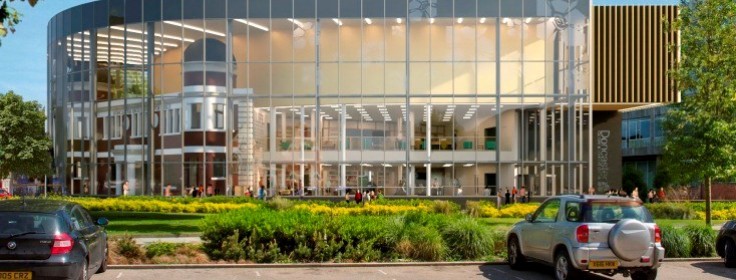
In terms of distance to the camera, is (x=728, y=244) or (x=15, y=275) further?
(x=728, y=244)

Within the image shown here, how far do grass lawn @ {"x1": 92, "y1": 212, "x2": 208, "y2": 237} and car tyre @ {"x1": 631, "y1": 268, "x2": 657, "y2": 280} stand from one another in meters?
10.7

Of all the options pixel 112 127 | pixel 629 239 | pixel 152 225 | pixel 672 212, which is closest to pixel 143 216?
pixel 152 225

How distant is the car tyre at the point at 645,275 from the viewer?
14.8 meters

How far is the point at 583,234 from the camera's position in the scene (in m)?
14.2

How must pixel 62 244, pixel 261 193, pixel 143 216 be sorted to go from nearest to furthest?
pixel 62 244 < pixel 143 216 < pixel 261 193

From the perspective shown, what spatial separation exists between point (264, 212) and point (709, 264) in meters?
9.37

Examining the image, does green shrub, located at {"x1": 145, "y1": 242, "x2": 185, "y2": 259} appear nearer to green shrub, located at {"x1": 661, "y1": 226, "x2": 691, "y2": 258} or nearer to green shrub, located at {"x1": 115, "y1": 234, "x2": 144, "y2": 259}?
green shrub, located at {"x1": 115, "y1": 234, "x2": 144, "y2": 259}

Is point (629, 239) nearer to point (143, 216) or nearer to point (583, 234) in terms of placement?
point (583, 234)

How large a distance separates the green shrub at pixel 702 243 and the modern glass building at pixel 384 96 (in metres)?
25.5

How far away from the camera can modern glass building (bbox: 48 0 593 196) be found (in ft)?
149

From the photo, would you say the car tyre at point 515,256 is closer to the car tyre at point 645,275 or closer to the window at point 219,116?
the car tyre at point 645,275

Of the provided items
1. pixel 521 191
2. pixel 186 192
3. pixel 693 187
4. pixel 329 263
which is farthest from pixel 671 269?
pixel 693 187

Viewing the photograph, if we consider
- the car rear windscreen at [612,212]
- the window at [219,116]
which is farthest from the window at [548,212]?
the window at [219,116]

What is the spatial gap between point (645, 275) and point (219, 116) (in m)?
33.2
